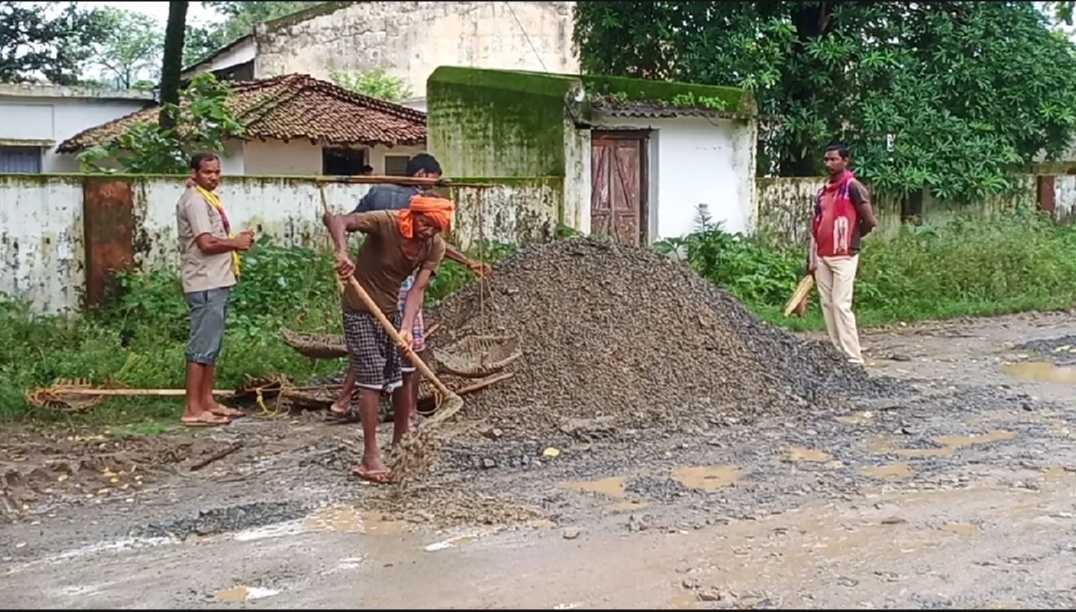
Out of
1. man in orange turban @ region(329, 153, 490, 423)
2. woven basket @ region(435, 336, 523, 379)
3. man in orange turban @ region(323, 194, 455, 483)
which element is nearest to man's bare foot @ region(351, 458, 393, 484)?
man in orange turban @ region(323, 194, 455, 483)

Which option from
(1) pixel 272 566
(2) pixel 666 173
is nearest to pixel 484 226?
(2) pixel 666 173

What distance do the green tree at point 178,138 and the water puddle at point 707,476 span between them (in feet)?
24.5

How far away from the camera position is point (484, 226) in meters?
13.1

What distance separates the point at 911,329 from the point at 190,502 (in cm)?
885

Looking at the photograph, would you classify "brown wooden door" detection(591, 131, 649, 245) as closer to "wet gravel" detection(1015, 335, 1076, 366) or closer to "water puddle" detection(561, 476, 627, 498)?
"wet gravel" detection(1015, 335, 1076, 366)

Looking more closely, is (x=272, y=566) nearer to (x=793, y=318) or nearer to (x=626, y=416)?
(x=626, y=416)

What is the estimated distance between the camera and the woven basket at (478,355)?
7688 millimetres

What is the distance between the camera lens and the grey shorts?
7.93 metres

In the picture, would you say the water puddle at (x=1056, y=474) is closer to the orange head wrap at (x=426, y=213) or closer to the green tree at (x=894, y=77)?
the orange head wrap at (x=426, y=213)

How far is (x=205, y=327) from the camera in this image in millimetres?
7949

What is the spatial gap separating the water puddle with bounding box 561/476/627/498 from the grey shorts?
2870 millimetres

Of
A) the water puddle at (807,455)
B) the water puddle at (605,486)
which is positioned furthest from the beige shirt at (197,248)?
the water puddle at (807,455)

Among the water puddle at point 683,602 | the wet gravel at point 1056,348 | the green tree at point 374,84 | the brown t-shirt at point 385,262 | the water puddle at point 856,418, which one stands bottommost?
the water puddle at point 683,602

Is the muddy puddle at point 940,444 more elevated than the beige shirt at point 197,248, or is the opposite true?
the beige shirt at point 197,248
